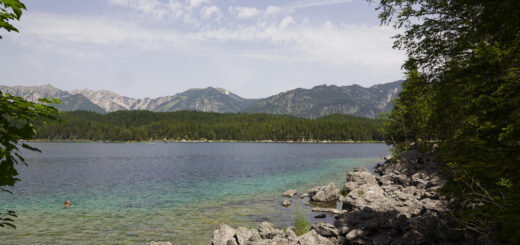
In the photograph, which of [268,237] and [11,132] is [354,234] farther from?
[11,132]

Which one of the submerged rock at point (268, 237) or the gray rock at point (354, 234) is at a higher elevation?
the gray rock at point (354, 234)

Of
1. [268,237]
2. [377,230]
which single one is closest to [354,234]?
[377,230]

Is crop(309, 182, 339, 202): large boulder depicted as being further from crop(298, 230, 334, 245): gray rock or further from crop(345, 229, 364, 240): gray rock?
crop(298, 230, 334, 245): gray rock

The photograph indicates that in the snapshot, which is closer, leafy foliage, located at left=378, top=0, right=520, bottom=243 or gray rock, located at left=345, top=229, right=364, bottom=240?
leafy foliage, located at left=378, top=0, right=520, bottom=243

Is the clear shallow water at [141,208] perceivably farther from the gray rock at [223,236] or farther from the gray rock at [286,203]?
the gray rock at [223,236]

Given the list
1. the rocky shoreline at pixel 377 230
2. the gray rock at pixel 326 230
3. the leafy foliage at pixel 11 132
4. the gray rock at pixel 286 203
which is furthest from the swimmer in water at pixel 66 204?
the leafy foliage at pixel 11 132

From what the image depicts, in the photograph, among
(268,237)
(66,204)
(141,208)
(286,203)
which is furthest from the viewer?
(66,204)

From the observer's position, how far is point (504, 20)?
9.00m

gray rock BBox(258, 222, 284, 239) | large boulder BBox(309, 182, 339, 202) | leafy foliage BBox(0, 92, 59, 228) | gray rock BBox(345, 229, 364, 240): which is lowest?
large boulder BBox(309, 182, 339, 202)

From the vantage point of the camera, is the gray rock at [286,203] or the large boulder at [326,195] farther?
the large boulder at [326,195]

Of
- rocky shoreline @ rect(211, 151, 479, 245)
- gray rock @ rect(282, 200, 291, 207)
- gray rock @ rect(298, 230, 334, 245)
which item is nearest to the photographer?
rocky shoreline @ rect(211, 151, 479, 245)

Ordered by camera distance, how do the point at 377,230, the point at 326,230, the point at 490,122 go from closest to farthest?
1. the point at 490,122
2. the point at 377,230
3. the point at 326,230

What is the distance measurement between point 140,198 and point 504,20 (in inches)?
1481

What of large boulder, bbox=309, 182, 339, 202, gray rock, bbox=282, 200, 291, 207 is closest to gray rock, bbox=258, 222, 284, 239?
gray rock, bbox=282, 200, 291, 207
